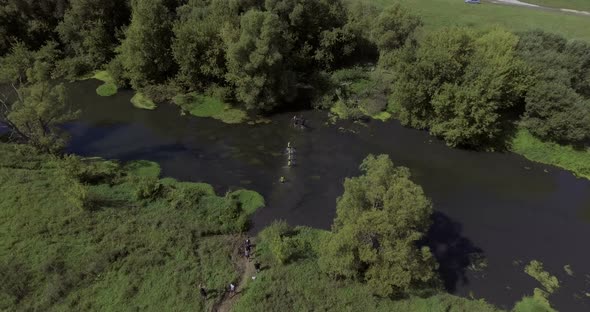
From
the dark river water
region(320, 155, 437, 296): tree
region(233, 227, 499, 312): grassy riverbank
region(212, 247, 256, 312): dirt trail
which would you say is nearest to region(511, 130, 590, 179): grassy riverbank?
the dark river water

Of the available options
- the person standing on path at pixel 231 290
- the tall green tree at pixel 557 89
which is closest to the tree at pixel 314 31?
the tall green tree at pixel 557 89

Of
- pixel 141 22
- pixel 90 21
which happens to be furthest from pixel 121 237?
pixel 90 21

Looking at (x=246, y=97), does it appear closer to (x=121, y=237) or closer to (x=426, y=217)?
(x=121, y=237)

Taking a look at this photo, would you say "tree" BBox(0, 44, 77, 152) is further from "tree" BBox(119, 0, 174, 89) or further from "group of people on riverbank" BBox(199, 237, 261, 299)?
→ "group of people on riverbank" BBox(199, 237, 261, 299)

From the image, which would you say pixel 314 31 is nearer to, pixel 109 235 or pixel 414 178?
pixel 414 178

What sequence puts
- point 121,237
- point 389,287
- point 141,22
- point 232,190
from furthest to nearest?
1. point 141,22
2. point 232,190
3. point 121,237
4. point 389,287

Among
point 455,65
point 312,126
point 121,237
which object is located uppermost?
point 455,65

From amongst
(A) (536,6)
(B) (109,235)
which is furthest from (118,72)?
(A) (536,6)
